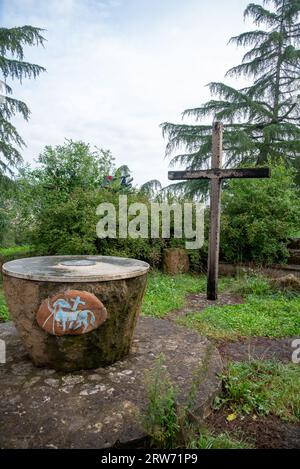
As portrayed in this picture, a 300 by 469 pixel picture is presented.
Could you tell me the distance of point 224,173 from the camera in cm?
476

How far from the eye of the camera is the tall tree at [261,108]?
34.9 feet

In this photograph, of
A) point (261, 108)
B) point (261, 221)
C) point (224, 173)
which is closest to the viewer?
point (224, 173)

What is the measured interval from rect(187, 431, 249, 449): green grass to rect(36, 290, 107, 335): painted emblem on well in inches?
40.0

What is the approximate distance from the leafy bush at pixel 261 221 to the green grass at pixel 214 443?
5390 mm

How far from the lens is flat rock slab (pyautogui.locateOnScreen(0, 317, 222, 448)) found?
1.72 metres

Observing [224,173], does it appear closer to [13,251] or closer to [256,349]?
[256,349]

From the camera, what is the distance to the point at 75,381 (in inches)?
89.7

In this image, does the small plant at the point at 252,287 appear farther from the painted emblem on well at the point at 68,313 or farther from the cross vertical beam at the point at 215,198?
the painted emblem on well at the point at 68,313

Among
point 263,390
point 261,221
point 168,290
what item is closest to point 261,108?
point 261,221

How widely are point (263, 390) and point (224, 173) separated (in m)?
3.22

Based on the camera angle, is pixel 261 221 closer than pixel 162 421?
No

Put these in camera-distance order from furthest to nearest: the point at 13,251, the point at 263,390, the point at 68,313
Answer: the point at 13,251
the point at 263,390
the point at 68,313

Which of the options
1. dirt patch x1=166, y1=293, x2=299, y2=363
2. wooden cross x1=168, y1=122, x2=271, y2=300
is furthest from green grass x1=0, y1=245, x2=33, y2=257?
dirt patch x1=166, y1=293, x2=299, y2=363

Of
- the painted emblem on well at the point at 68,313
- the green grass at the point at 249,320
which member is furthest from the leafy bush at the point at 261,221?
the painted emblem on well at the point at 68,313
